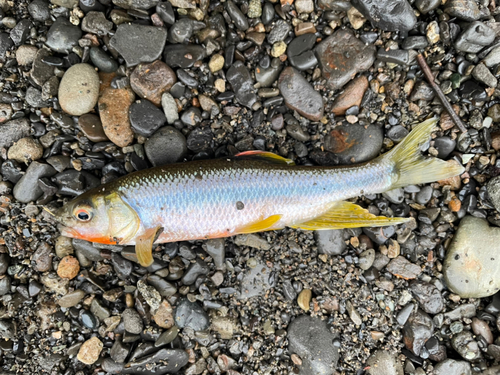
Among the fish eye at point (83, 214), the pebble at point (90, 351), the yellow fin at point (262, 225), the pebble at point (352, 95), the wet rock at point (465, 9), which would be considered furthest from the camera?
the pebble at point (352, 95)

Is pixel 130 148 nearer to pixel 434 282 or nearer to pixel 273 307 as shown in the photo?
pixel 273 307

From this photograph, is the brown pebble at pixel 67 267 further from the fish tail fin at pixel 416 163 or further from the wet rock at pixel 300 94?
the fish tail fin at pixel 416 163

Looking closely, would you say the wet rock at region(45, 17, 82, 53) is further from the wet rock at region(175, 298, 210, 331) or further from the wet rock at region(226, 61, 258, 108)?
the wet rock at region(175, 298, 210, 331)

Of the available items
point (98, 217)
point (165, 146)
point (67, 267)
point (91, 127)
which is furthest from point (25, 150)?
point (165, 146)

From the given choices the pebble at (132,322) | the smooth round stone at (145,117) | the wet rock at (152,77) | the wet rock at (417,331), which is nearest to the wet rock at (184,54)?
the wet rock at (152,77)

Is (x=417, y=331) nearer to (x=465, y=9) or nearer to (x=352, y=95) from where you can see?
(x=352, y=95)

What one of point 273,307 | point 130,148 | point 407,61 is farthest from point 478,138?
point 130,148
